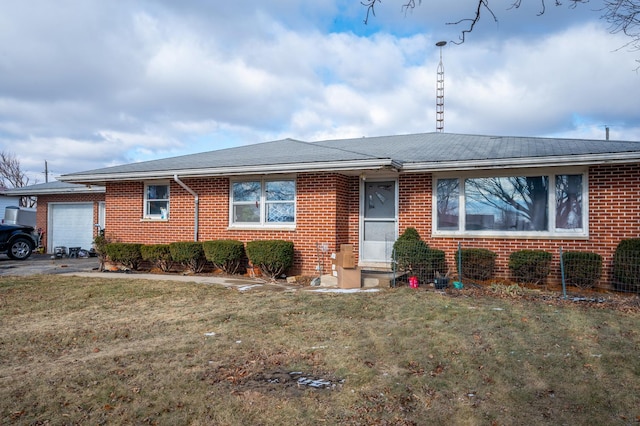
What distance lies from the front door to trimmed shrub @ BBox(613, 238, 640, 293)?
4553 millimetres

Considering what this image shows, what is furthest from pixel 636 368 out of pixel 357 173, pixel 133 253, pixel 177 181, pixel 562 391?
pixel 133 253

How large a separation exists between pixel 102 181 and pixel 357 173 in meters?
7.47

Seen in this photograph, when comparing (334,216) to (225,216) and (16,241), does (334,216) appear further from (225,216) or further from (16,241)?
(16,241)

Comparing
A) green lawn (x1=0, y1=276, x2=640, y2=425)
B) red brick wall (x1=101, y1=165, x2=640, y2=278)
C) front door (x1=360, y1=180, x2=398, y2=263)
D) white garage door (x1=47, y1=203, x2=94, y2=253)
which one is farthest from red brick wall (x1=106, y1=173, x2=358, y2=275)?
white garage door (x1=47, y1=203, x2=94, y2=253)

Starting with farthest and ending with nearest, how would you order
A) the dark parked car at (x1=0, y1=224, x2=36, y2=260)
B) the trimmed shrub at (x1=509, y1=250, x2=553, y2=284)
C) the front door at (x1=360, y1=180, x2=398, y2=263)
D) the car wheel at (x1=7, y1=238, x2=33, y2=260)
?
the car wheel at (x1=7, y1=238, x2=33, y2=260)
the dark parked car at (x1=0, y1=224, x2=36, y2=260)
the front door at (x1=360, y1=180, x2=398, y2=263)
the trimmed shrub at (x1=509, y1=250, x2=553, y2=284)

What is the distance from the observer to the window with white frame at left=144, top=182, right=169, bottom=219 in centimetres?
1405

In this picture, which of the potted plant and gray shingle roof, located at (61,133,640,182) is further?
gray shingle roof, located at (61,133,640,182)

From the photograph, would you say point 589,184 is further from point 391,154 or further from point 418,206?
point 391,154

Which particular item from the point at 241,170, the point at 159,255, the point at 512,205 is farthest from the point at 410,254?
the point at 159,255

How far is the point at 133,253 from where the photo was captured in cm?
1347

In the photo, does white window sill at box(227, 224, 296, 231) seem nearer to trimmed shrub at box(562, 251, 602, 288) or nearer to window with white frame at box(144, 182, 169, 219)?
window with white frame at box(144, 182, 169, 219)

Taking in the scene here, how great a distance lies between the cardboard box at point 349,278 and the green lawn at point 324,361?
1.40 m

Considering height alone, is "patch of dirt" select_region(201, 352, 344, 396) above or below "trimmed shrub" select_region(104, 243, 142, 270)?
below

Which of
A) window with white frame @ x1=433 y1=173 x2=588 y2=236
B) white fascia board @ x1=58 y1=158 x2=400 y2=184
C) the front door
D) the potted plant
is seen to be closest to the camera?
the potted plant
